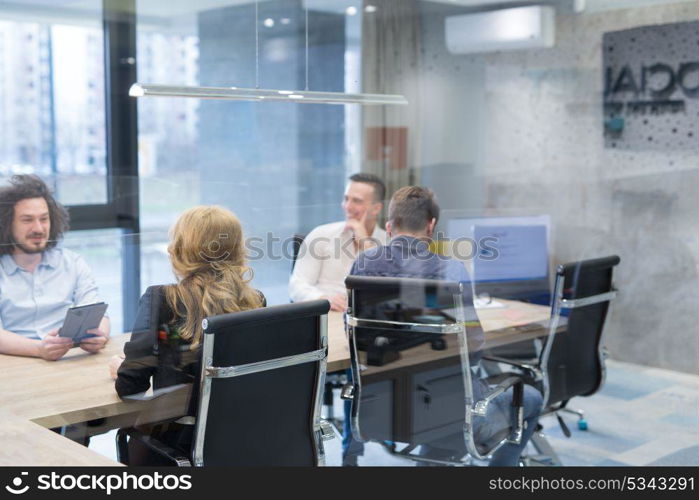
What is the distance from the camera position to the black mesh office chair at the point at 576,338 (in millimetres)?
3727

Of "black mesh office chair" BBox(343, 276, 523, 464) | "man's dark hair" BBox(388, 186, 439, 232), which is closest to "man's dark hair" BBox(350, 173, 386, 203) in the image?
"man's dark hair" BBox(388, 186, 439, 232)

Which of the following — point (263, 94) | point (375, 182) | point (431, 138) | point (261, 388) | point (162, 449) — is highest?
point (263, 94)

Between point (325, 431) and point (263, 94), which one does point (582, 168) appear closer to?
point (263, 94)

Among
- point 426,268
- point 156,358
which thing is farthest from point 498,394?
point 156,358

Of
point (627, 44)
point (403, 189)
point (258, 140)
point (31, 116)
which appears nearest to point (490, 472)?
point (403, 189)

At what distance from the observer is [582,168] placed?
4418 mm

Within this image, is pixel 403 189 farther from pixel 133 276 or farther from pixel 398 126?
pixel 133 276

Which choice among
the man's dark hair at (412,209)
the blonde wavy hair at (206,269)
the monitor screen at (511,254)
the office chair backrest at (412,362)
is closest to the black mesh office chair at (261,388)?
the blonde wavy hair at (206,269)

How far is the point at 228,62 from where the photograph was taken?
4727 millimetres

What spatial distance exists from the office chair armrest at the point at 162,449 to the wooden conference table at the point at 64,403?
0.05 meters

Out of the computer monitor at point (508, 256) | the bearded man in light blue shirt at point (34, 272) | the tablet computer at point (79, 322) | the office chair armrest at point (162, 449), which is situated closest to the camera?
the office chair armrest at point (162, 449)

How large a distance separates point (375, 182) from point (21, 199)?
1794 millimetres

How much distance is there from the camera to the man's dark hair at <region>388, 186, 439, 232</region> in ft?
12.6

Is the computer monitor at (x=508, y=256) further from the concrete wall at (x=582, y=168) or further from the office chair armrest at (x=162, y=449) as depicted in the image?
the office chair armrest at (x=162, y=449)
